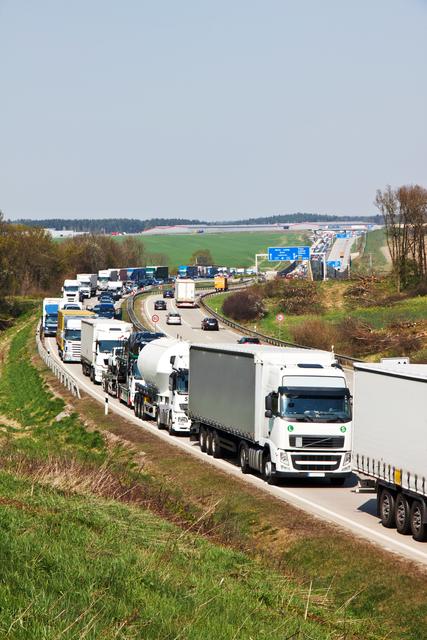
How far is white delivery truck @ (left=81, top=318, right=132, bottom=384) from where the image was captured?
62625 millimetres

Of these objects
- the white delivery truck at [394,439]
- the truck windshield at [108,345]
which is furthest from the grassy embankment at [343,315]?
the white delivery truck at [394,439]

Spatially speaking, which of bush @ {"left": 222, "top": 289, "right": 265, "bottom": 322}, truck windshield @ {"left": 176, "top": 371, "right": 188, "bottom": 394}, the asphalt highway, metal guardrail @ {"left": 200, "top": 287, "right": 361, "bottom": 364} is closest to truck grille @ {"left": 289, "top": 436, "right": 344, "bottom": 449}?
the asphalt highway

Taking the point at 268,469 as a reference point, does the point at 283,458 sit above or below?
above

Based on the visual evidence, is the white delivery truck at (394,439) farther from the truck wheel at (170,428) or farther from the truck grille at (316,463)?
the truck wheel at (170,428)

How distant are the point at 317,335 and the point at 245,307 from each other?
31885 mm

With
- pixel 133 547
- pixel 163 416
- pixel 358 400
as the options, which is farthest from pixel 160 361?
pixel 133 547

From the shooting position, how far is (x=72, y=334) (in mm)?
76375

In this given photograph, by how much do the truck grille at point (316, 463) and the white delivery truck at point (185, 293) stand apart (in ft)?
327

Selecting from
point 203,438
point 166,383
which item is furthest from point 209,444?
point 166,383

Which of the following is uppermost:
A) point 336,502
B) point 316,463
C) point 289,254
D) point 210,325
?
point 316,463

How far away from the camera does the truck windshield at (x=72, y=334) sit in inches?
2996

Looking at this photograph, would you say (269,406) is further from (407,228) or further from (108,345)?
(407,228)

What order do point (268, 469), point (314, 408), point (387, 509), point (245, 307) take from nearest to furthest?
point (387, 509), point (314, 408), point (268, 469), point (245, 307)

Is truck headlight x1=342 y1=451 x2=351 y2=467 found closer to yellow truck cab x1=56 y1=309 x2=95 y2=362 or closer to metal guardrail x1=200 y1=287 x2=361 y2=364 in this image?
metal guardrail x1=200 y1=287 x2=361 y2=364
